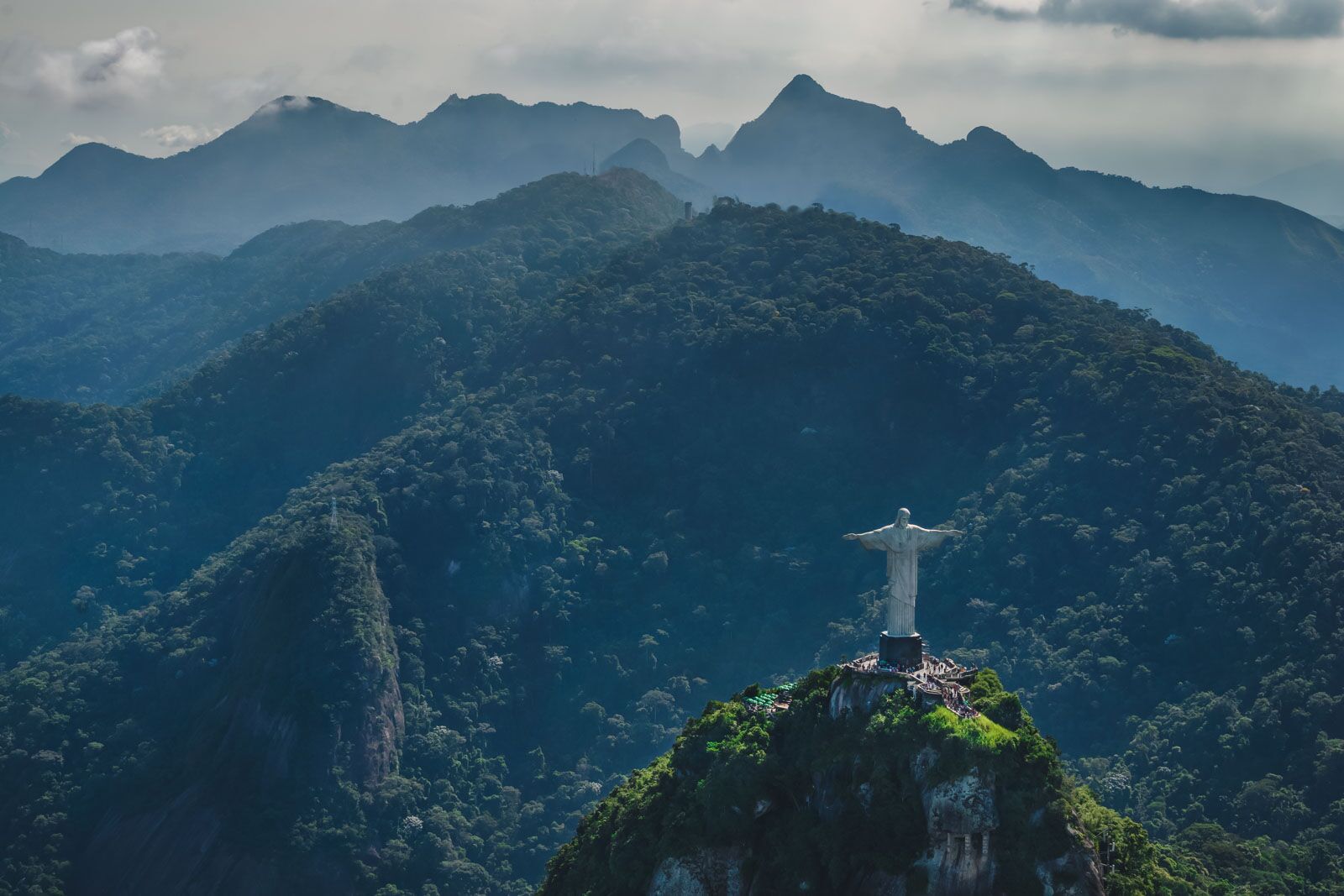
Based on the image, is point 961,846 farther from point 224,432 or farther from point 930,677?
point 224,432

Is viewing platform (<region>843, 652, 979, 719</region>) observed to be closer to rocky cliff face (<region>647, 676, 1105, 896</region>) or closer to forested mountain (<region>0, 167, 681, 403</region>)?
rocky cliff face (<region>647, 676, 1105, 896</region>)

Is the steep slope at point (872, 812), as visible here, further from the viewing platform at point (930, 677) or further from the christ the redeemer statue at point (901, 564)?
the christ the redeemer statue at point (901, 564)

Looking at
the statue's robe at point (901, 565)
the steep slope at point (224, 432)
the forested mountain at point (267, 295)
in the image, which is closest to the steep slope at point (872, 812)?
the statue's robe at point (901, 565)

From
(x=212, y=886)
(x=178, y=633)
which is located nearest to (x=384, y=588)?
(x=178, y=633)

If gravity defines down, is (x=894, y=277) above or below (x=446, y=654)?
above

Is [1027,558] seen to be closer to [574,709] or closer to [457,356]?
[574,709]
